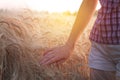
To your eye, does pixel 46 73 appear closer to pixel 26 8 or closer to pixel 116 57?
pixel 116 57

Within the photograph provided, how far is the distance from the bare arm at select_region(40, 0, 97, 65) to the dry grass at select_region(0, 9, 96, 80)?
0.12 metres

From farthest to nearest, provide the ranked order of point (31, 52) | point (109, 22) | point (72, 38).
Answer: point (31, 52) → point (72, 38) → point (109, 22)

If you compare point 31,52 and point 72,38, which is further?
point 31,52

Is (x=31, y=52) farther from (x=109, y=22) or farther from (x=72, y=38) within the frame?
(x=109, y=22)

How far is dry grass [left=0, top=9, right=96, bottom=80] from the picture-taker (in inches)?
94.1

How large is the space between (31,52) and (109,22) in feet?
1.67

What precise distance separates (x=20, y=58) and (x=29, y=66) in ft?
0.20

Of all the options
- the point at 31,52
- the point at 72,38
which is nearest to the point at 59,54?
the point at 72,38

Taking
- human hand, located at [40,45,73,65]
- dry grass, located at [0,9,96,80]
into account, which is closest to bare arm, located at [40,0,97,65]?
human hand, located at [40,45,73,65]

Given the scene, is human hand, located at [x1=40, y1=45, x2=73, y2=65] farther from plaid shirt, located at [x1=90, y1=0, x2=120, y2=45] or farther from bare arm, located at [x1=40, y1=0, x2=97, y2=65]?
plaid shirt, located at [x1=90, y1=0, x2=120, y2=45]

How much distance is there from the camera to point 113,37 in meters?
2.19

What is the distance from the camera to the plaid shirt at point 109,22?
2.18 metres

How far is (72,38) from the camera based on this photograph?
2.30 m

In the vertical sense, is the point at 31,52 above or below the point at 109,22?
below
